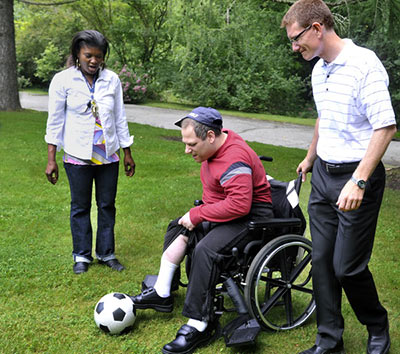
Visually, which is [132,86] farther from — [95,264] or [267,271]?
[267,271]

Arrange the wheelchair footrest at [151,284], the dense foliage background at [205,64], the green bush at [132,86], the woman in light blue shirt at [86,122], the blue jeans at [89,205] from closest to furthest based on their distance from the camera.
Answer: the wheelchair footrest at [151,284]
the woman in light blue shirt at [86,122]
the blue jeans at [89,205]
the dense foliage background at [205,64]
the green bush at [132,86]

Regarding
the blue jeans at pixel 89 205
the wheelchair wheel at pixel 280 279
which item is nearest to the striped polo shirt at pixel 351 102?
the wheelchair wheel at pixel 280 279

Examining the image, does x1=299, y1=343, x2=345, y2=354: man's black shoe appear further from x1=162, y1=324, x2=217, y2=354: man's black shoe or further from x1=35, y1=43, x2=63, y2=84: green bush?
x1=35, y1=43, x2=63, y2=84: green bush

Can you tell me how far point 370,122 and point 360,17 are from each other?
5412 millimetres

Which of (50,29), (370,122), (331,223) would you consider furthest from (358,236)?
(50,29)

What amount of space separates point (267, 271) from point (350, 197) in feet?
3.00

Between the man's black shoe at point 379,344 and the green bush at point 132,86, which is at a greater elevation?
the man's black shoe at point 379,344

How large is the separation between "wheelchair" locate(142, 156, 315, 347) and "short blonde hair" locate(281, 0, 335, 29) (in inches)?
44.0

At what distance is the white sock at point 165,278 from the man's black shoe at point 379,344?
1228 mm

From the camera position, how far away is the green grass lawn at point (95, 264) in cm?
327

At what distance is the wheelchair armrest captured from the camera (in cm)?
312

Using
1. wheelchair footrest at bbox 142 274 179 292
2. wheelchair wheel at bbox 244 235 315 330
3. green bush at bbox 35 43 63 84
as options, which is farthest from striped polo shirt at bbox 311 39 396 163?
green bush at bbox 35 43 63 84

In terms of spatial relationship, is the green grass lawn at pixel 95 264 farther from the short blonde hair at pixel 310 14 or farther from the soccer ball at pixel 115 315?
the short blonde hair at pixel 310 14

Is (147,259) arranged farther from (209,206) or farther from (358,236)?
(358,236)
